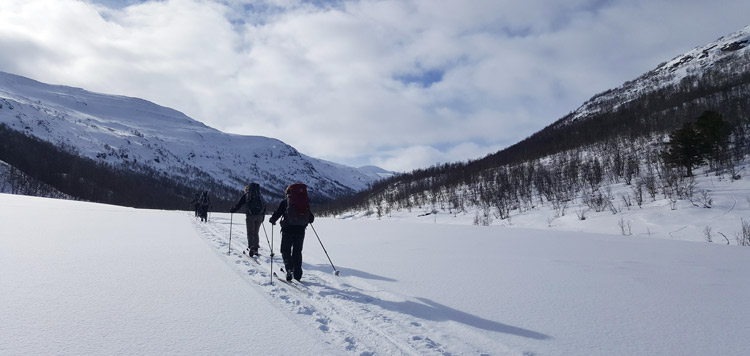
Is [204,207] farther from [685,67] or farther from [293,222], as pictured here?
[685,67]

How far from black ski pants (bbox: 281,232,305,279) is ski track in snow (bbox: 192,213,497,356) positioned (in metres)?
0.25

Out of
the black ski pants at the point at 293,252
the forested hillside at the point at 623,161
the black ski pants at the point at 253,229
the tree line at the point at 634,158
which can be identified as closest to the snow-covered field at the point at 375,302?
the black ski pants at the point at 293,252

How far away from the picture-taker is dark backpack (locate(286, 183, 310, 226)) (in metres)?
6.18

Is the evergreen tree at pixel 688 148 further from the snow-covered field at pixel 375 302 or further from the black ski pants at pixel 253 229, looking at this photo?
the black ski pants at pixel 253 229

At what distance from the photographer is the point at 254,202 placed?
Result: 29.7 feet

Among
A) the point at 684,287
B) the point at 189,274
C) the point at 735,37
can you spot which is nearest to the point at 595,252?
the point at 684,287

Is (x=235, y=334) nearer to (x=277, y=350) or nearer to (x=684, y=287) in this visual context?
(x=277, y=350)

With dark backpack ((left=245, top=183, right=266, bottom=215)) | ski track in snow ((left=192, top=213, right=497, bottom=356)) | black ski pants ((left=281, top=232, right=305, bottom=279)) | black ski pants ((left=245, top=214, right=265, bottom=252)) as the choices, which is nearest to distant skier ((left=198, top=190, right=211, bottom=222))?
dark backpack ((left=245, top=183, right=266, bottom=215))

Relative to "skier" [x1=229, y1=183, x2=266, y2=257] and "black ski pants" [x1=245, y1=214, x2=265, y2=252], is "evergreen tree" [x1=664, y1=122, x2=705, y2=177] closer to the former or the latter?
"skier" [x1=229, y1=183, x2=266, y2=257]

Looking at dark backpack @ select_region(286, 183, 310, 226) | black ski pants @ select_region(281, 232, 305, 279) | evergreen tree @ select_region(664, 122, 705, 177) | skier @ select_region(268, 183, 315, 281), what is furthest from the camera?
evergreen tree @ select_region(664, 122, 705, 177)

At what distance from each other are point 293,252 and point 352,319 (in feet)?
7.80

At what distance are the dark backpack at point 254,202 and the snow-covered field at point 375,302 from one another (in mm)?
1515

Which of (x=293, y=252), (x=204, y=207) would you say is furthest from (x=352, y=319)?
(x=204, y=207)

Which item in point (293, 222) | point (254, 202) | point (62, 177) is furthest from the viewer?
point (62, 177)
